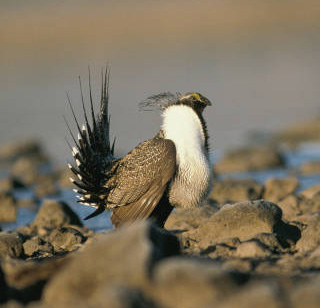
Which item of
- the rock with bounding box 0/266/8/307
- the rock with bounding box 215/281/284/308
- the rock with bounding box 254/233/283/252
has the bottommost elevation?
the rock with bounding box 254/233/283/252

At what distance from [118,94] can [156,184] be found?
35.9ft

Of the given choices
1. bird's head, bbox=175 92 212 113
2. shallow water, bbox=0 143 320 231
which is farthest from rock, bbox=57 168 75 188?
bird's head, bbox=175 92 212 113

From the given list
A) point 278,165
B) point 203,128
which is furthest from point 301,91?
point 203,128

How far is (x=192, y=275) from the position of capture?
2779mm

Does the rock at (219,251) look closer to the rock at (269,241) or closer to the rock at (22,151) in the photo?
the rock at (269,241)

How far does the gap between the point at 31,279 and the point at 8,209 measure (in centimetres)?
400

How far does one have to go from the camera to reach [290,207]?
19.7ft

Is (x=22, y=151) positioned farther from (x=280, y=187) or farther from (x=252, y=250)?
(x=252, y=250)

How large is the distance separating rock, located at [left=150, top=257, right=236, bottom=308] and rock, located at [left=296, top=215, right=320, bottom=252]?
1.47m

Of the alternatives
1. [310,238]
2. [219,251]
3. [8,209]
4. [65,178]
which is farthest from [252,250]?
[65,178]

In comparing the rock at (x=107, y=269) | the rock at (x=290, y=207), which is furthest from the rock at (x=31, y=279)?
the rock at (x=290, y=207)

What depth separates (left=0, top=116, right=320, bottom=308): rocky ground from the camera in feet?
8.98

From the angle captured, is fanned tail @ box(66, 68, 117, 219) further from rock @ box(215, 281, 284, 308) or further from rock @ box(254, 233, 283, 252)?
rock @ box(215, 281, 284, 308)

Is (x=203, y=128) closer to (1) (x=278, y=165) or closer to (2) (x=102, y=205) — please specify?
(2) (x=102, y=205)
